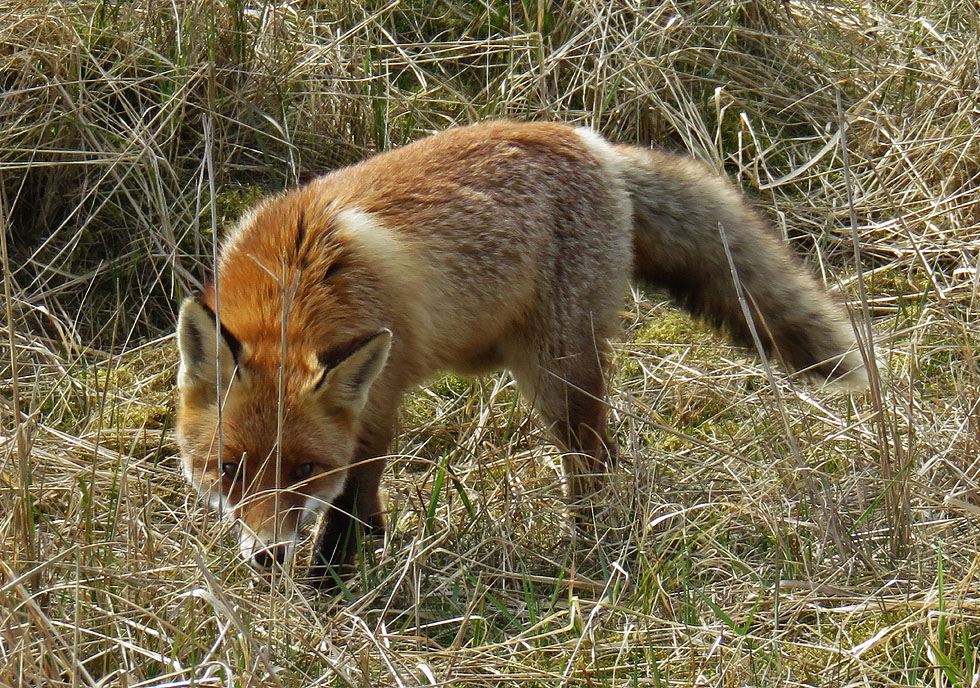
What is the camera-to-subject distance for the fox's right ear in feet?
10.5

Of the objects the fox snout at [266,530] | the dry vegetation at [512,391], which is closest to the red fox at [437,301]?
the fox snout at [266,530]

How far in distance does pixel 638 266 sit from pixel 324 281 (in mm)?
1541

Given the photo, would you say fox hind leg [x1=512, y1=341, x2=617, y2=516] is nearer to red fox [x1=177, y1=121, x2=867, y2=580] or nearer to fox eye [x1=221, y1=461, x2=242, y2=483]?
red fox [x1=177, y1=121, x2=867, y2=580]

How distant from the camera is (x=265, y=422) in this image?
3332 mm

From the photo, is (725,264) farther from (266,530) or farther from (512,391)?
(266,530)

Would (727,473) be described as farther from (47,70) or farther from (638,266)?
(47,70)

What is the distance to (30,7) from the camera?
5.33m

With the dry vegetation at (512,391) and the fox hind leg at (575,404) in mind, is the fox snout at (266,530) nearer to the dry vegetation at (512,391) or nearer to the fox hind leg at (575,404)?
the dry vegetation at (512,391)

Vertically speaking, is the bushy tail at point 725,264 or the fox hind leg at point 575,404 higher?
the bushy tail at point 725,264

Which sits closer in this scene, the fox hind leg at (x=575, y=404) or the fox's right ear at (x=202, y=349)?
the fox's right ear at (x=202, y=349)

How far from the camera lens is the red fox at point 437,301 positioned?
3.36 meters

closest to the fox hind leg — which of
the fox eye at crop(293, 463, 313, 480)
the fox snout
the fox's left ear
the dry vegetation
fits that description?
the dry vegetation

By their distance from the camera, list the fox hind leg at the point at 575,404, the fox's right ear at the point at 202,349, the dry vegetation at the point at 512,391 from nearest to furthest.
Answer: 1. the dry vegetation at the point at 512,391
2. the fox's right ear at the point at 202,349
3. the fox hind leg at the point at 575,404

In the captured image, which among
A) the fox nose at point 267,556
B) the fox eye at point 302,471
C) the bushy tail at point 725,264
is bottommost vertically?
the fox nose at point 267,556
